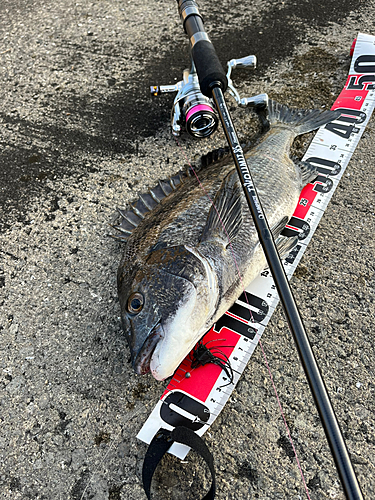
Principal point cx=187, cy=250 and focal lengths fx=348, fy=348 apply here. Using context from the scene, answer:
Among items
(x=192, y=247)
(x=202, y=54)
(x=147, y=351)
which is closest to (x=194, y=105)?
(x=202, y=54)

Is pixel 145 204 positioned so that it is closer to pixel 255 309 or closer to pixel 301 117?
pixel 255 309

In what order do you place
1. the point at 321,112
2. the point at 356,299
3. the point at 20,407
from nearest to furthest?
the point at 20,407, the point at 356,299, the point at 321,112

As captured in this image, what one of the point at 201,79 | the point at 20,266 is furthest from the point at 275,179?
the point at 20,266

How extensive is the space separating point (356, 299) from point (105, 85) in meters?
3.08

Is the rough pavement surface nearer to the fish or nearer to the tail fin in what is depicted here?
the tail fin

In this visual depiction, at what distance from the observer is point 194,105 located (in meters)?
2.73

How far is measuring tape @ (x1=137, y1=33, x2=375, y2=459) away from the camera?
6.39 ft

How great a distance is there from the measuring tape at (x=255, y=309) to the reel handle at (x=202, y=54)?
3.69 feet

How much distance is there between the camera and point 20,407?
2066 mm

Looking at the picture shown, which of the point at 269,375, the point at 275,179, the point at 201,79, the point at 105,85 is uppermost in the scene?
the point at 201,79

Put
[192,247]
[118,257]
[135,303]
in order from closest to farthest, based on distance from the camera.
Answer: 1. [135,303]
2. [192,247]
3. [118,257]

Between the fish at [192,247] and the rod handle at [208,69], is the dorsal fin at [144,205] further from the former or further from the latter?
the rod handle at [208,69]

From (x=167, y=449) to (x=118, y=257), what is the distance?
1.31 meters

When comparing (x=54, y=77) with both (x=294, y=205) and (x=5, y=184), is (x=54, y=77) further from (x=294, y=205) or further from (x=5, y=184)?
(x=294, y=205)
